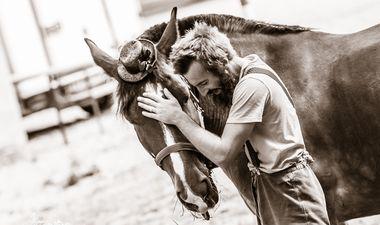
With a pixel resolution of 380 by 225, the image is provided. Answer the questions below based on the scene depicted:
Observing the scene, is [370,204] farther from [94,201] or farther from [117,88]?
[94,201]

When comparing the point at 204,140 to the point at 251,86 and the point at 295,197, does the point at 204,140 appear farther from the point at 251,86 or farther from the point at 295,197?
the point at 295,197

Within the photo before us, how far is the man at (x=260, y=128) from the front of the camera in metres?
2.75

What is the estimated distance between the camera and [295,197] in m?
2.80

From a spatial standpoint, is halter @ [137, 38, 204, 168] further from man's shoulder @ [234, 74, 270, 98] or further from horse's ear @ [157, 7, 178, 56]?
man's shoulder @ [234, 74, 270, 98]

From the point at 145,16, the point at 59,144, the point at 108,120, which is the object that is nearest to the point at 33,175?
the point at 59,144

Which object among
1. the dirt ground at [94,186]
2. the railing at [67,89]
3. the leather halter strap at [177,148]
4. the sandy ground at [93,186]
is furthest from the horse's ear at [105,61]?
the railing at [67,89]

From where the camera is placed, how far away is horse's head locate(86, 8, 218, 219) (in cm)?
308

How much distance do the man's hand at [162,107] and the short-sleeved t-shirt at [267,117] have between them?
0.35 meters

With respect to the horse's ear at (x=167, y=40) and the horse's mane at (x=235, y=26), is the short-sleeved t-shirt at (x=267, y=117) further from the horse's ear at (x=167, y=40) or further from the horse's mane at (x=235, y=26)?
the horse's mane at (x=235, y=26)

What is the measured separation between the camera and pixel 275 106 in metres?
2.79

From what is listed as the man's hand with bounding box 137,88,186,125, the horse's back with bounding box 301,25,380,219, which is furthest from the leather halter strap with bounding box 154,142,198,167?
the horse's back with bounding box 301,25,380,219

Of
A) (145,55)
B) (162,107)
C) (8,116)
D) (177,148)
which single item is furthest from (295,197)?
(8,116)

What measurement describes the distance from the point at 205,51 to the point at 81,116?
10.8 m

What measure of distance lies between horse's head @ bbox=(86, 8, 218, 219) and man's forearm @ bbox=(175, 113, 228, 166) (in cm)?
21
